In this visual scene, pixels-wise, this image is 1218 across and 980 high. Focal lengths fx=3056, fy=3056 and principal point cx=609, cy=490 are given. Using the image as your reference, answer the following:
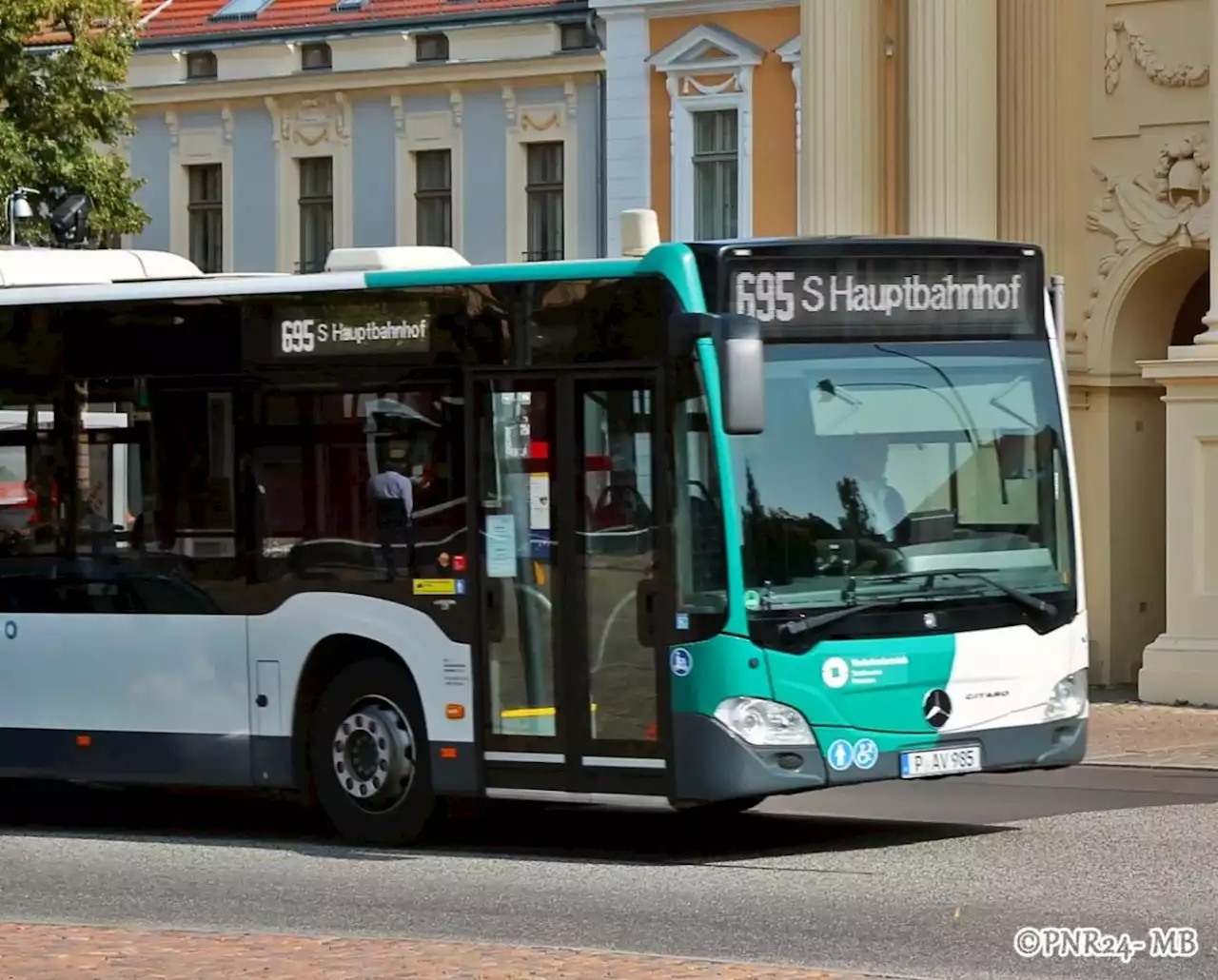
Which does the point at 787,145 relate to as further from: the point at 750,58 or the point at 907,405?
the point at 907,405

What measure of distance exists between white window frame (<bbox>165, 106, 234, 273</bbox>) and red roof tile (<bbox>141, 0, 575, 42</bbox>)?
3.87ft

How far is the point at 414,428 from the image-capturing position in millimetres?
15039

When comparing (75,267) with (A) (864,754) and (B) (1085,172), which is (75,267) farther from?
(B) (1085,172)

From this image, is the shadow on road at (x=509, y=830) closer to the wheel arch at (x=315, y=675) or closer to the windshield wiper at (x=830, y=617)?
the wheel arch at (x=315, y=675)

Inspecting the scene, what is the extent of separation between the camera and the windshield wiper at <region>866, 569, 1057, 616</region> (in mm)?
14195

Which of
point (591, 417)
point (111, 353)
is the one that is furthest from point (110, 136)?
point (591, 417)

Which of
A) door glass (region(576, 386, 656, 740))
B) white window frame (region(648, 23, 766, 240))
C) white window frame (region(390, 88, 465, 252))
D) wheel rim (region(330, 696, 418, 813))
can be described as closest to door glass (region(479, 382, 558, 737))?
door glass (region(576, 386, 656, 740))

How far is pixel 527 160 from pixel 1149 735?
64.4ft

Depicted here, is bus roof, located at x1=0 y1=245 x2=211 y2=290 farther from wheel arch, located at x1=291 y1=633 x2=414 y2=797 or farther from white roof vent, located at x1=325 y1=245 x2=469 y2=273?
wheel arch, located at x1=291 y1=633 x2=414 y2=797

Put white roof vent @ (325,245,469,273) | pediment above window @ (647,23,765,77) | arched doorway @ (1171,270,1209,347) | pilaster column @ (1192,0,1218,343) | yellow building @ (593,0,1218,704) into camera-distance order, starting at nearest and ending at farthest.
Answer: white roof vent @ (325,245,469,273)
pilaster column @ (1192,0,1218,343)
yellow building @ (593,0,1218,704)
arched doorway @ (1171,270,1209,347)
pediment above window @ (647,23,765,77)

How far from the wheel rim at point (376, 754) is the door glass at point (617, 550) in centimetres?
128

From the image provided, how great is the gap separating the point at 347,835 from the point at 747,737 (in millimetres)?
2515

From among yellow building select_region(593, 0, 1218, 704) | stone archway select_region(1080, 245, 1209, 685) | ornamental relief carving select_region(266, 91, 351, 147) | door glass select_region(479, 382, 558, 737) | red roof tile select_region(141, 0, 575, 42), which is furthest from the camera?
ornamental relief carving select_region(266, 91, 351, 147)

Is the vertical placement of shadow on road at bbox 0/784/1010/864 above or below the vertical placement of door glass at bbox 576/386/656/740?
below
